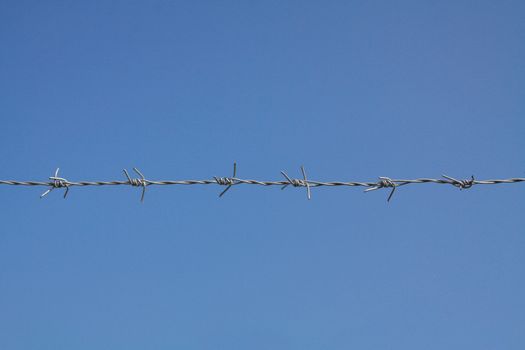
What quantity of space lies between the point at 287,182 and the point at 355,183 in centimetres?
54

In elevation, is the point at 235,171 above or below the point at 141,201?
above

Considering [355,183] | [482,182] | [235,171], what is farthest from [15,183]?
[482,182]

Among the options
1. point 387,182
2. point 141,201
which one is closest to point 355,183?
point 387,182

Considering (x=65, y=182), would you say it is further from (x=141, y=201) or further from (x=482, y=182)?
(x=482, y=182)

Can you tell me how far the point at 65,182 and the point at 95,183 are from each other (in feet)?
0.99

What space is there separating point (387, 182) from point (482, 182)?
74 cm

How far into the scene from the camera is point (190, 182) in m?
4.99

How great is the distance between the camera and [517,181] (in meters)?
4.81

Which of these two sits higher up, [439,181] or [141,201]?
[439,181]

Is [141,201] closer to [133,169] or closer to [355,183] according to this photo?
[133,169]

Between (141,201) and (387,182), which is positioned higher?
(387,182)

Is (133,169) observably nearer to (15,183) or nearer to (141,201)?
(141,201)

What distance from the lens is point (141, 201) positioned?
16.1 feet

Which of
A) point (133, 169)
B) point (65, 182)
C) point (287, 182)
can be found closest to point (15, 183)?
point (65, 182)
